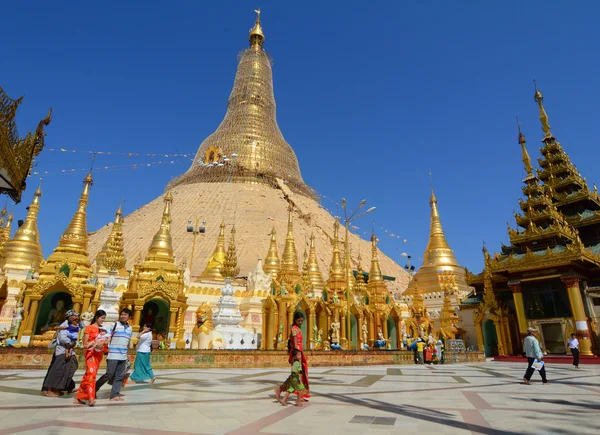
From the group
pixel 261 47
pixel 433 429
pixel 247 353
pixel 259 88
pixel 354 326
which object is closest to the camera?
pixel 433 429

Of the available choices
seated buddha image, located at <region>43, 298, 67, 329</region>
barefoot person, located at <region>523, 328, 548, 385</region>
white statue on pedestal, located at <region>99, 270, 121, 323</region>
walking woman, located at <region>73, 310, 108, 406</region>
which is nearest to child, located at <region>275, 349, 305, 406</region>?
walking woman, located at <region>73, 310, 108, 406</region>

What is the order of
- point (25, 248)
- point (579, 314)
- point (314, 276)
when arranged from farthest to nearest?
point (314, 276) < point (25, 248) < point (579, 314)

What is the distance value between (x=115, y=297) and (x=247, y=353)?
23.3 ft

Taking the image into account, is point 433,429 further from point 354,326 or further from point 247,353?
point 354,326

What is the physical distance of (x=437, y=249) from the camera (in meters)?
38.5

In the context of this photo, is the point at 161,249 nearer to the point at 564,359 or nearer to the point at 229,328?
the point at 229,328

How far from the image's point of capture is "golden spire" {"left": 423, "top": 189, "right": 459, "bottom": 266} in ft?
122

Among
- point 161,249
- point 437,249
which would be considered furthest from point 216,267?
point 437,249

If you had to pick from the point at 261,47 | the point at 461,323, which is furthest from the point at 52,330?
the point at 261,47

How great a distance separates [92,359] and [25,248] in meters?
28.5

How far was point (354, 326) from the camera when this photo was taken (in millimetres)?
25297

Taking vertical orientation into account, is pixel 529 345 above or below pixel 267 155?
below

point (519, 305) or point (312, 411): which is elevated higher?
point (519, 305)

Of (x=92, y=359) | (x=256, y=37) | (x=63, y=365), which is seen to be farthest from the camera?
(x=256, y=37)
